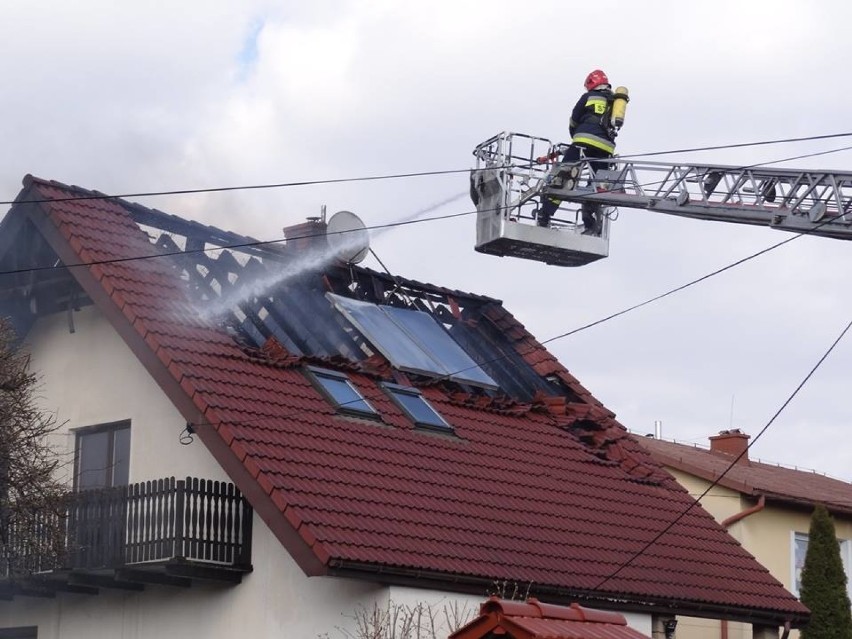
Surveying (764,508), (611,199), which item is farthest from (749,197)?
(764,508)

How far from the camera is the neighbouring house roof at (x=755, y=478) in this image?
25.0 metres

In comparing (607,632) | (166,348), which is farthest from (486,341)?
(607,632)

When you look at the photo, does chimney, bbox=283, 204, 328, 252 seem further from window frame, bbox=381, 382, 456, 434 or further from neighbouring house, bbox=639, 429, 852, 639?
neighbouring house, bbox=639, 429, 852, 639

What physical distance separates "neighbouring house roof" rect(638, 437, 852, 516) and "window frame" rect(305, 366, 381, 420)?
8175 mm

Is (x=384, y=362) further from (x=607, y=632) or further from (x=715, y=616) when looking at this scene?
(x=607, y=632)

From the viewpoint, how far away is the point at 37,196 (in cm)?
1777

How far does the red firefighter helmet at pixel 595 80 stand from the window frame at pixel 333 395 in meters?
4.40

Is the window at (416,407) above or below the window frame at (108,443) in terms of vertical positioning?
above

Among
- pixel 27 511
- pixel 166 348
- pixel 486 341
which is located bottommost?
pixel 27 511

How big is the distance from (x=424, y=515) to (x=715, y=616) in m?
4.18

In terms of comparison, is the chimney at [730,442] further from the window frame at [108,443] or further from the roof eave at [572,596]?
the window frame at [108,443]

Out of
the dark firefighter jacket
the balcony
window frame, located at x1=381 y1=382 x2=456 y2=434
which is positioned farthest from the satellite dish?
the balcony

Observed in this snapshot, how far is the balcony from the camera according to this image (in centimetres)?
1523

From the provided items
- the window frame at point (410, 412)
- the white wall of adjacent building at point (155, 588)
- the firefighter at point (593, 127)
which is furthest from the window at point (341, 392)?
the firefighter at point (593, 127)
